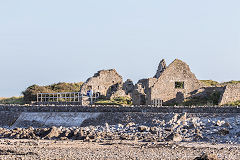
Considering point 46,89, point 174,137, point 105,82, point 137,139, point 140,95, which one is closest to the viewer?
point 174,137

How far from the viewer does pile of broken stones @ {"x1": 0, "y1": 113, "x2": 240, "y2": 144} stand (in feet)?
87.2

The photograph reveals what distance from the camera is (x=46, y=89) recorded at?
194 ft

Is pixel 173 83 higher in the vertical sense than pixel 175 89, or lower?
higher

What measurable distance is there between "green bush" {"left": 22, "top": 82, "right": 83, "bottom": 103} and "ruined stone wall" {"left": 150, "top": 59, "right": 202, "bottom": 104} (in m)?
16.1

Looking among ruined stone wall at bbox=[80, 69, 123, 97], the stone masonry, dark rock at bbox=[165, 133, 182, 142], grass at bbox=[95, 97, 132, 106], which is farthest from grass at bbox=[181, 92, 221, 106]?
dark rock at bbox=[165, 133, 182, 142]

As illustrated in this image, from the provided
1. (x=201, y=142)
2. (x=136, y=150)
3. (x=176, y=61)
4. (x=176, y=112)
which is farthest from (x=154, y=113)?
(x=176, y=61)

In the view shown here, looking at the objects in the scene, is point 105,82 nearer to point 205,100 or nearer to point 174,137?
point 205,100

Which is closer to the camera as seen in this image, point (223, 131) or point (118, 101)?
point (223, 131)

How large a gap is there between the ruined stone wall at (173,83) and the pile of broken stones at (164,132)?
1200 cm

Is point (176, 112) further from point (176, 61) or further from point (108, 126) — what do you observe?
point (176, 61)

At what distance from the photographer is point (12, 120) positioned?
1614 inches

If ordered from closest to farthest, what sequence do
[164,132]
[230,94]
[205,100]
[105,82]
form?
[164,132] < [230,94] < [205,100] < [105,82]

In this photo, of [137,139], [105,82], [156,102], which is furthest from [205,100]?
[137,139]

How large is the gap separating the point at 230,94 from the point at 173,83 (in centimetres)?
532
